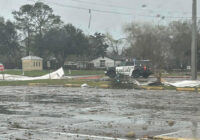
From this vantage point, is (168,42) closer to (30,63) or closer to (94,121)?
(30,63)

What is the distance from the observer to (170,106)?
1471 cm

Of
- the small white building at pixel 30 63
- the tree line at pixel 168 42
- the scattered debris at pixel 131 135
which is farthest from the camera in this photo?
the small white building at pixel 30 63

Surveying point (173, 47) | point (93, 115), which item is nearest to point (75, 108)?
point (93, 115)

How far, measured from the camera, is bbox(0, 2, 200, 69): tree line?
70625mm

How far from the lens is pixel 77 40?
89750 mm

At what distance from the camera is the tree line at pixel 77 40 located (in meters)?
70.6

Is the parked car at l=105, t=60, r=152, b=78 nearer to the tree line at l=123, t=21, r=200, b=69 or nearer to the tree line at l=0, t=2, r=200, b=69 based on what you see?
the tree line at l=0, t=2, r=200, b=69

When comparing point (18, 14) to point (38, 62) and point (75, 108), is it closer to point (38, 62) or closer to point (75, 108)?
point (38, 62)

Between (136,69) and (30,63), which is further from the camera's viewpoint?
(30,63)

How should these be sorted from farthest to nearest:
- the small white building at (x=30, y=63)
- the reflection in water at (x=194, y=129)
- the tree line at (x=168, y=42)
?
the small white building at (x=30, y=63) < the tree line at (x=168, y=42) < the reflection in water at (x=194, y=129)

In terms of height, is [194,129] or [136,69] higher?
[136,69]

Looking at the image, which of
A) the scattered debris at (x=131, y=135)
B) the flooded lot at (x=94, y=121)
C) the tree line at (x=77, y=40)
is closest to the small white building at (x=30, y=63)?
the tree line at (x=77, y=40)

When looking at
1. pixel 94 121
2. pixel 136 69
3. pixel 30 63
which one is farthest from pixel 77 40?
pixel 94 121

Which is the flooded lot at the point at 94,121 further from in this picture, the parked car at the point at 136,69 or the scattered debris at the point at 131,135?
the parked car at the point at 136,69
